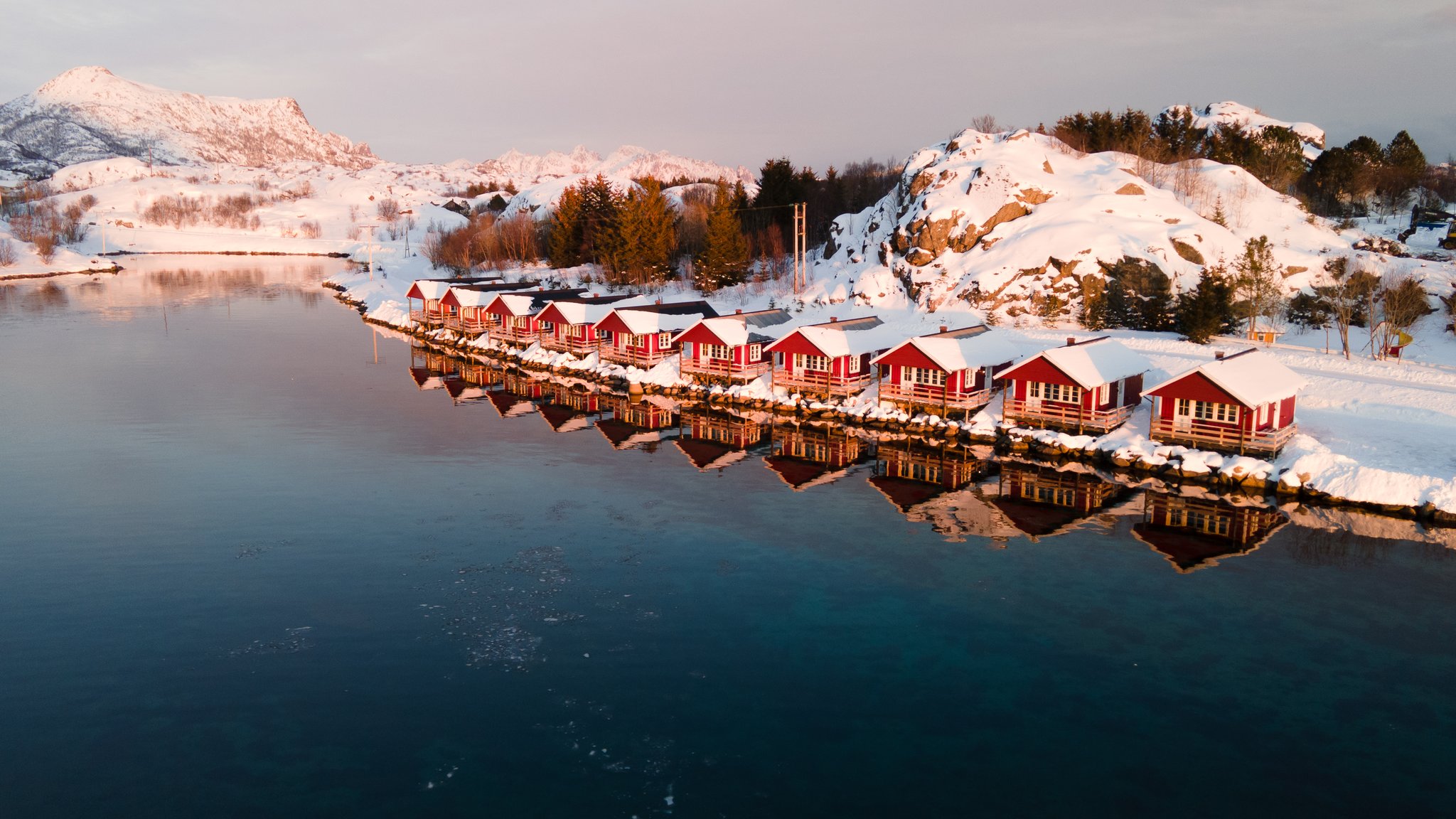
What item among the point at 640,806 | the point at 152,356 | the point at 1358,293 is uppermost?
the point at 1358,293

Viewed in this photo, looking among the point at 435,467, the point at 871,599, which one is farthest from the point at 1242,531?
the point at 435,467

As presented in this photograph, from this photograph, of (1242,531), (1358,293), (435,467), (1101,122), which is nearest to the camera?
(1242,531)

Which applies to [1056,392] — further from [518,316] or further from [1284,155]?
[1284,155]

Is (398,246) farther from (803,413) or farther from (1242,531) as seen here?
(1242,531)

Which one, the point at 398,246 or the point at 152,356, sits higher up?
the point at 398,246

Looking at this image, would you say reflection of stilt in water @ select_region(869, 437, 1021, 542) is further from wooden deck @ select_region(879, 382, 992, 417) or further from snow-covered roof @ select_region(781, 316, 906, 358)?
snow-covered roof @ select_region(781, 316, 906, 358)

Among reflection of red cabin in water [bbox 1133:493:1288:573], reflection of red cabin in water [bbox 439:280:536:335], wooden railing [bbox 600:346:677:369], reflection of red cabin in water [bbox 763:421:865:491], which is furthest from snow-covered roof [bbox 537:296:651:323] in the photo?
reflection of red cabin in water [bbox 1133:493:1288:573]

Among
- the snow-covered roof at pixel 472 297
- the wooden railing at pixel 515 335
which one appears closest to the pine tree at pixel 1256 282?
the wooden railing at pixel 515 335
